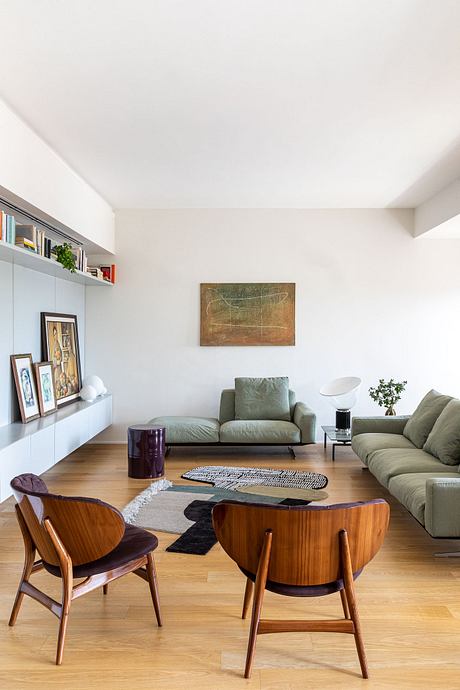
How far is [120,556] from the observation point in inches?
100

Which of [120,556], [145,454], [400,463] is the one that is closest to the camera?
[120,556]

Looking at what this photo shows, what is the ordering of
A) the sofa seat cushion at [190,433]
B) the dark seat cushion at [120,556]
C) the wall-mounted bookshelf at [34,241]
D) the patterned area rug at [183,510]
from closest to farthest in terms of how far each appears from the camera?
1. the dark seat cushion at [120,556]
2. the patterned area rug at [183,510]
3. the wall-mounted bookshelf at [34,241]
4. the sofa seat cushion at [190,433]

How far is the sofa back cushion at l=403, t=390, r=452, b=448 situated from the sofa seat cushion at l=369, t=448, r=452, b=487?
17 cm

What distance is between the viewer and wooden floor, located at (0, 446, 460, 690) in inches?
89.9

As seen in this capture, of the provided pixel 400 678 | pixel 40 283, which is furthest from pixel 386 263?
pixel 400 678

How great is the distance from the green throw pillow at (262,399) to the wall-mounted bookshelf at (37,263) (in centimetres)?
203

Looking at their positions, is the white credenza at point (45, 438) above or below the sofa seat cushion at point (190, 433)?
above

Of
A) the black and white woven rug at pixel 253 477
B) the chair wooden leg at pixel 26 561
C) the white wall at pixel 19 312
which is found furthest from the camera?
the black and white woven rug at pixel 253 477

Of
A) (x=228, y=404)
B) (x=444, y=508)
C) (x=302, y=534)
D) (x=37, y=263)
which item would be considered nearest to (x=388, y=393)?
(x=228, y=404)

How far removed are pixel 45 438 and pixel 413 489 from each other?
2819 millimetres

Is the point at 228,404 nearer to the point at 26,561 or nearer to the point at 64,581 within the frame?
the point at 26,561

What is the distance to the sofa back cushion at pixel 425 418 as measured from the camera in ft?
16.1

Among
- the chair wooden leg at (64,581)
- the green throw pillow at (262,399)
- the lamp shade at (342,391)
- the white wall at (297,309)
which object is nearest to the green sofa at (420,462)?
the lamp shade at (342,391)

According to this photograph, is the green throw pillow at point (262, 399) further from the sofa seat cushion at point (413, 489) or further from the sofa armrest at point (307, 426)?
the sofa seat cushion at point (413, 489)
